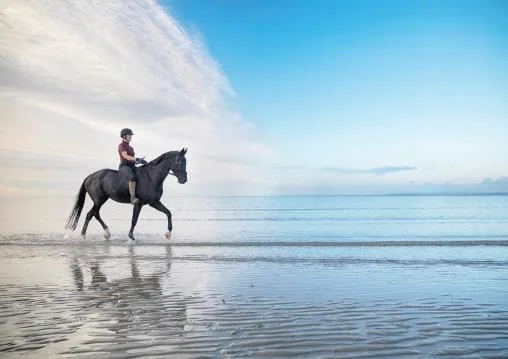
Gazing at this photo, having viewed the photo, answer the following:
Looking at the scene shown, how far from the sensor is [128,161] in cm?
1603

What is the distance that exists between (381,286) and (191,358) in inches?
174

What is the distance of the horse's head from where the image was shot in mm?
16109

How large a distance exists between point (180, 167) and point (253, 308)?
10.9 meters

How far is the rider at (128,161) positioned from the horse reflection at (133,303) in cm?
687

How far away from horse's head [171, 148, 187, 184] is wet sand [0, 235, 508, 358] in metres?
5.46

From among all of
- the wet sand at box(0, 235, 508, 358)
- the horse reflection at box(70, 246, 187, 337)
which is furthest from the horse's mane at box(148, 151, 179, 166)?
the horse reflection at box(70, 246, 187, 337)

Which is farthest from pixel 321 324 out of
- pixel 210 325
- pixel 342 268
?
pixel 342 268

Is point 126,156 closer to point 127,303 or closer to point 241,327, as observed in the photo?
point 127,303

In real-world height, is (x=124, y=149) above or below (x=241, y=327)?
above

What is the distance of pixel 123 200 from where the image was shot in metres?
16.7

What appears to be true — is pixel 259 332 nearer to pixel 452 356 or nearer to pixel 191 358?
pixel 191 358

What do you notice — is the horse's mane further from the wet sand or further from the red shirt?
the wet sand

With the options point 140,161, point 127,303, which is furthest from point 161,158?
point 127,303

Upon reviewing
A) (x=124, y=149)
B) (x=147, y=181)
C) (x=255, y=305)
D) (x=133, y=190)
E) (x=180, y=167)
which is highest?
(x=124, y=149)
